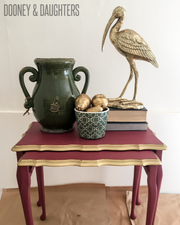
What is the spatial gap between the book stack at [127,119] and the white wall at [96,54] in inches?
13.9

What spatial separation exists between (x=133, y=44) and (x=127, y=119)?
0.91 ft

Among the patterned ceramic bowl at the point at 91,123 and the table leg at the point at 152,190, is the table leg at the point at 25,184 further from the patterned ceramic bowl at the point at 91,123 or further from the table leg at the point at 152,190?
the table leg at the point at 152,190

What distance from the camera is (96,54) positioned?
107 cm

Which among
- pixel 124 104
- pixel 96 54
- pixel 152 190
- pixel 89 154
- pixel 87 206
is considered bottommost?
pixel 87 206

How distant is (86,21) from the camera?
103 cm

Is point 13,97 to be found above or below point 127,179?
above

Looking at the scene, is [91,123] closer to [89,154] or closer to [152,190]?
[89,154]

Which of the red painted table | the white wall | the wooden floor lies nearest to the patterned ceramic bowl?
the red painted table

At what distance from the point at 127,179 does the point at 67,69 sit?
32.7 inches

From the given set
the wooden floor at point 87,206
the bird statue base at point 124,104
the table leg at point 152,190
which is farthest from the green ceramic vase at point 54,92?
the wooden floor at point 87,206

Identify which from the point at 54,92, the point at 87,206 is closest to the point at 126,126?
the point at 54,92

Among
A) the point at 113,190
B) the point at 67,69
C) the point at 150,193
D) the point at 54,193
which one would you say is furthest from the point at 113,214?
the point at 67,69

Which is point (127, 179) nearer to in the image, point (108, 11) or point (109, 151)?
point (109, 151)

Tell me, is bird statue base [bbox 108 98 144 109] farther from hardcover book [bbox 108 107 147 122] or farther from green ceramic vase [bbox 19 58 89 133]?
green ceramic vase [bbox 19 58 89 133]
